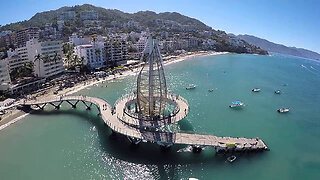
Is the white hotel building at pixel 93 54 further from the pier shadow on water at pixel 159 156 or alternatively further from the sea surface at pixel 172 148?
the pier shadow on water at pixel 159 156

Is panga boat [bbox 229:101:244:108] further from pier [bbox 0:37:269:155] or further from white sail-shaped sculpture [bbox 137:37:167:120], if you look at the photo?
white sail-shaped sculpture [bbox 137:37:167:120]

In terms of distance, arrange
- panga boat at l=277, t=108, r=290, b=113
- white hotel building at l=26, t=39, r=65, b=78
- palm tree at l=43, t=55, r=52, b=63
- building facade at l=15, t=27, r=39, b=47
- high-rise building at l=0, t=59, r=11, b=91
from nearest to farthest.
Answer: panga boat at l=277, t=108, r=290, b=113
high-rise building at l=0, t=59, r=11, b=91
palm tree at l=43, t=55, r=52, b=63
white hotel building at l=26, t=39, r=65, b=78
building facade at l=15, t=27, r=39, b=47

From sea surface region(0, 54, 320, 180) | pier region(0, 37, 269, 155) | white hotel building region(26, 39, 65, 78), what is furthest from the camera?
white hotel building region(26, 39, 65, 78)

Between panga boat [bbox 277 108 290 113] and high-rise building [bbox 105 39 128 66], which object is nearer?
panga boat [bbox 277 108 290 113]

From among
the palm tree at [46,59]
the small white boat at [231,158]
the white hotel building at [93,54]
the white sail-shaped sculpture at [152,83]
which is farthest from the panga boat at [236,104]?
the white hotel building at [93,54]

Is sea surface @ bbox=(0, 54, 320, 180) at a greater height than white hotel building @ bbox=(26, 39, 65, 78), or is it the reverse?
white hotel building @ bbox=(26, 39, 65, 78)

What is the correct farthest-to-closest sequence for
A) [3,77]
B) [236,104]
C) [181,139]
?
[3,77], [236,104], [181,139]

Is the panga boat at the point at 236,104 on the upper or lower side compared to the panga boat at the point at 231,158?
upper

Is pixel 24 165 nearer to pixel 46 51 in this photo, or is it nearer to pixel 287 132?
pixel 287 132

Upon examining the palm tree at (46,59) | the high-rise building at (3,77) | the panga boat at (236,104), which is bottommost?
the panga boat at (236,104)

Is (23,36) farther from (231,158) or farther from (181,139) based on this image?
(231,158)

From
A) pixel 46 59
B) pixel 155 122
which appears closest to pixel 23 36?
pixel 46 59

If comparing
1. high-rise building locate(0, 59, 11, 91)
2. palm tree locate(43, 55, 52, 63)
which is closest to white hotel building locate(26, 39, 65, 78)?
palm tree locate(43, 55, 52, 63)
